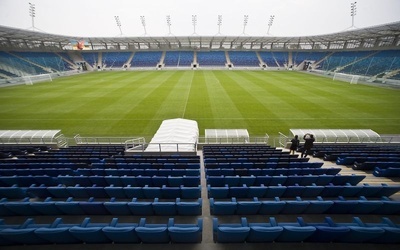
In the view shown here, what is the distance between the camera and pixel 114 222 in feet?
14.3

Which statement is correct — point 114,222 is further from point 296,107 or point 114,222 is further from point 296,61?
point 296,61

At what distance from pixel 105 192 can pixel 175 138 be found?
6372 mm

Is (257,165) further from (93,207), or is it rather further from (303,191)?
(93,207)

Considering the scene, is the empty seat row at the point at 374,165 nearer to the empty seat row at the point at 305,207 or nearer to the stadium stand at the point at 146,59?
the empty seat row at the point at 305,207

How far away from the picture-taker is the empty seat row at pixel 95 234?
3951 mm

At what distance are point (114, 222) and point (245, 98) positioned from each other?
82.6 ft

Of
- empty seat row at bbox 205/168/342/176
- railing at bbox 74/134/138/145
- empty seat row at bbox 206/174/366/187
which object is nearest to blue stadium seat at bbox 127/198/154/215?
empty seat row at bbox 206/174/366/187

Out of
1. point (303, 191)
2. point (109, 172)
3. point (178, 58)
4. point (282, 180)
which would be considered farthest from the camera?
point (178, 58)

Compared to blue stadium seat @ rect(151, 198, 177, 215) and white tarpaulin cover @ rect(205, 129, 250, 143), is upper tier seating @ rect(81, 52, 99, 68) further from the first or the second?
blue stadium seat @ rect(151, 198, 177, 215)

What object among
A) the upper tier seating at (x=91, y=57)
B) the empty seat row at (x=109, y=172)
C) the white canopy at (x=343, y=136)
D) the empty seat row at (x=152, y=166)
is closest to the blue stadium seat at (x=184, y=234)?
the empty seat row at (x=109, y=172)

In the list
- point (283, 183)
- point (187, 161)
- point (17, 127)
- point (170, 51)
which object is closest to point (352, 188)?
point (283, 183)

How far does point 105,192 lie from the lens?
237 inches

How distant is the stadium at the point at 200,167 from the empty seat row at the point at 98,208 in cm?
5

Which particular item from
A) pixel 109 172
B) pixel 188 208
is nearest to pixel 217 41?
pixel 109 172
